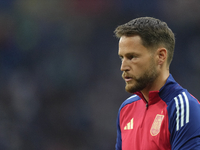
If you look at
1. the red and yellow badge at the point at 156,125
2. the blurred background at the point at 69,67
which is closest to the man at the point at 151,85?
the red and yellow badge at the point at 156,125

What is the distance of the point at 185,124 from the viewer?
61.5 inches

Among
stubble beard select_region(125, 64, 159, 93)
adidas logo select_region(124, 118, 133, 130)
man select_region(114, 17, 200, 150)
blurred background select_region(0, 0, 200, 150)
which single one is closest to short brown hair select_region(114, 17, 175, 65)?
man select_region(114, 17, 200, 150)

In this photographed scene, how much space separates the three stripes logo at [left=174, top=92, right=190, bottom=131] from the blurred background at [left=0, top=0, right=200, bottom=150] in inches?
151

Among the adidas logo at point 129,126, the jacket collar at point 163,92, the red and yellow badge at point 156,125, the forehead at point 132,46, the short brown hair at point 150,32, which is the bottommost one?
the adidas logo at point 129,126

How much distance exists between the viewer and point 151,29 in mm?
1800

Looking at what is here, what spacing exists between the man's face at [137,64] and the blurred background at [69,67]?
3741mm

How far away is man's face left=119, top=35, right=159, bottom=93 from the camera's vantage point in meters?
1.78

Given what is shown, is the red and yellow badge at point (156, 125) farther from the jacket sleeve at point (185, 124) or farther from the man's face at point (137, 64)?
the man's face at point (137, 64)

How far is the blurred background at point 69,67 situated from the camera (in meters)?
5.46

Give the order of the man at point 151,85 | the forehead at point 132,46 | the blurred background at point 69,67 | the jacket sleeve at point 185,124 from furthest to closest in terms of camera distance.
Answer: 1. the blurred background at point 69,67
2. the forehead at point 132,46
3. the man at point 151,85
4. the jacket sleeve at point 185,124

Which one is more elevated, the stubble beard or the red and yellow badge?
the stubble beard

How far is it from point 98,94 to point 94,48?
0.96m

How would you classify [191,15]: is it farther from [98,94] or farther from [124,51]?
[124,51]

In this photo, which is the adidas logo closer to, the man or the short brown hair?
the man
